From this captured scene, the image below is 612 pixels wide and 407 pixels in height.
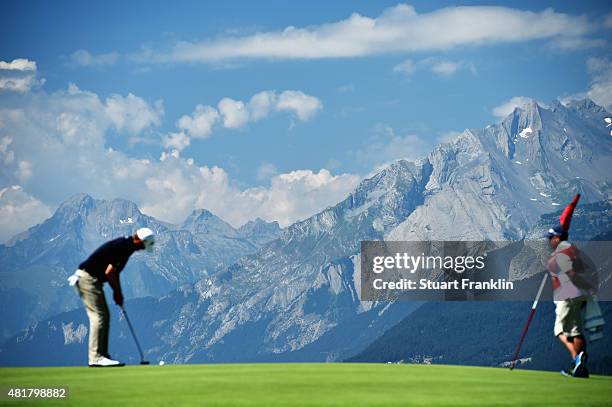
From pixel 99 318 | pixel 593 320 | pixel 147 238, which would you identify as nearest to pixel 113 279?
pixel 99 318

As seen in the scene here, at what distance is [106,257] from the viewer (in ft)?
96.3

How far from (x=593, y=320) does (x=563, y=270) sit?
6.01 feet

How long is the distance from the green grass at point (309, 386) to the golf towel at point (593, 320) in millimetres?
1422

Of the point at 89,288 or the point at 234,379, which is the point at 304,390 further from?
the point at 89,288

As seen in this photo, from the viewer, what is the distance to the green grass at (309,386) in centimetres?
2220

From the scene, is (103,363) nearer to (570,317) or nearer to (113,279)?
(113,279)

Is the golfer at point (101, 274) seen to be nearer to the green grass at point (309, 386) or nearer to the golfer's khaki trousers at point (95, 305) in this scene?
the golfer's khaki trousers at point (95, 305)

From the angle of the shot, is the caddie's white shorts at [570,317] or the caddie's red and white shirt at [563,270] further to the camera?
the caddie's red and white shirt at [563,270]

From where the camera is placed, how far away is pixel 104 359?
99.3 feet

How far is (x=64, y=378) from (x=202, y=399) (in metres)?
6.95

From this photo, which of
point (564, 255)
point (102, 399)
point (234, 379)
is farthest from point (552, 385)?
point (102, 399)

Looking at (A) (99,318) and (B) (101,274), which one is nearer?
(A) (99,318)

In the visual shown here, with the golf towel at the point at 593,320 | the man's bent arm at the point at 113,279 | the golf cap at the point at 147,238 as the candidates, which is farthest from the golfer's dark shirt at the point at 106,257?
the golf towel at the point at 593,320

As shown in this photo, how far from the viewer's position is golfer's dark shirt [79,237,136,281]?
96.0 feet
